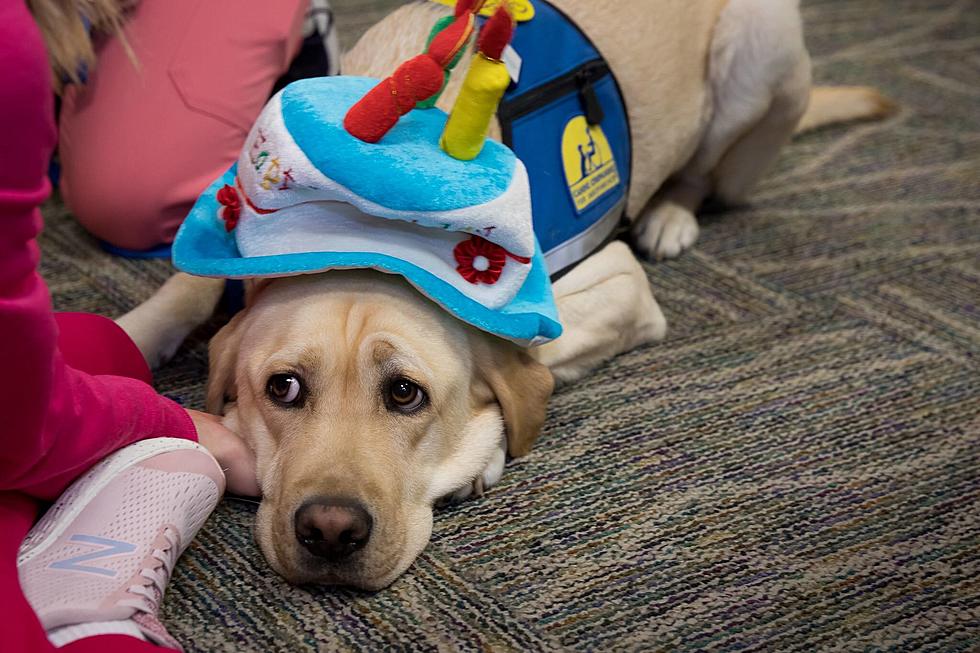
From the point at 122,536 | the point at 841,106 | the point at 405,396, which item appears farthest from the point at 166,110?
the point at 841,106

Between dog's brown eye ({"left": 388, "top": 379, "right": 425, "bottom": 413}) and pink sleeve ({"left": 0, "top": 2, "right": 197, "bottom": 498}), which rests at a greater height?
pink sleeve ({"left": 0, "top": 2, "right": 197, "bottom": 498})

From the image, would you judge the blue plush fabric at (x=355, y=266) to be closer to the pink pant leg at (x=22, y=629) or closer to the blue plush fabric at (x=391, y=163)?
the blue plush fabric at (x=391, y=163)

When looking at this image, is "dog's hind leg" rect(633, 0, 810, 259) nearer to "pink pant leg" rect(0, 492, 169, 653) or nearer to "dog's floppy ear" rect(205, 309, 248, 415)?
"dog's floppy ear" rect(205, 309, 248, 415)

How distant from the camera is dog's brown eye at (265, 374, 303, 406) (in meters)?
1.52

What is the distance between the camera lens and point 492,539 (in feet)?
5.14

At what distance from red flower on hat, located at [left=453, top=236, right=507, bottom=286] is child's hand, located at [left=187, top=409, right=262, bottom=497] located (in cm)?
46

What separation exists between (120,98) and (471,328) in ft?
4.29

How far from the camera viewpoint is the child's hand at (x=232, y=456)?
1566 millimetres

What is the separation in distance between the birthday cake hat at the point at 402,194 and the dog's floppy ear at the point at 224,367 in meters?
0.13

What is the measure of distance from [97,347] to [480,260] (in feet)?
2.29

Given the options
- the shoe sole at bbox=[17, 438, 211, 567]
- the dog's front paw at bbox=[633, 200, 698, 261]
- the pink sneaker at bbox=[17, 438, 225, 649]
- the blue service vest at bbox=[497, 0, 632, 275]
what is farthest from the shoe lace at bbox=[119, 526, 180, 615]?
the dog's front paw at bbox=[633, 200, 698, 261]

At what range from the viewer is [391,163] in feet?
4.71

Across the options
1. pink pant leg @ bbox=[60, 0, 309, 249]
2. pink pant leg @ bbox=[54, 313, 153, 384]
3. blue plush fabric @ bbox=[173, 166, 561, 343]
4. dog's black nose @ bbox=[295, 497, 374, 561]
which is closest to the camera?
dog's black nose @ bbox=[295, 497, 374, 561]

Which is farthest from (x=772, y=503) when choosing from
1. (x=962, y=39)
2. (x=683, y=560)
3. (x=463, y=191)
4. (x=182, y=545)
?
(x=962, y=39)
